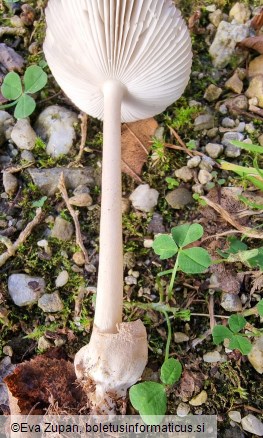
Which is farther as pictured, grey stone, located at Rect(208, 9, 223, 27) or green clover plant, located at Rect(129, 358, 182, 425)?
grey stone, located at Rect(208, 9, 223, 27)

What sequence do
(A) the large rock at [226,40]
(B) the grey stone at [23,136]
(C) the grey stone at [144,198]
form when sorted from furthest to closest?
(A) the large rock at [226,40] → (B) the grey stone at [23,136] → (C) the grey stone at [144,198]

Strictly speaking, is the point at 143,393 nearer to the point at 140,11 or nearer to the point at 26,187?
the point at 26,187

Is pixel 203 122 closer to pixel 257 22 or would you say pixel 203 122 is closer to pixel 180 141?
pixel 180 141

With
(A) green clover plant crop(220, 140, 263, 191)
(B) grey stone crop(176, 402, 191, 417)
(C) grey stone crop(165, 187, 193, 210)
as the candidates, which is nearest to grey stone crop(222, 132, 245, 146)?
(A) green clover plant crop(220, 140, 263, 191)

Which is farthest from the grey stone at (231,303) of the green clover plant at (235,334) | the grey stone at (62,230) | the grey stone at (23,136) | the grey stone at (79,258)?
the grey stone at (23,136)

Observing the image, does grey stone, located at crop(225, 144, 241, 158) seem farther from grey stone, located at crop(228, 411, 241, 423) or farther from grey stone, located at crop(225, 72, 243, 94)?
grey stone, located at crop(228, 411, 241, 423)

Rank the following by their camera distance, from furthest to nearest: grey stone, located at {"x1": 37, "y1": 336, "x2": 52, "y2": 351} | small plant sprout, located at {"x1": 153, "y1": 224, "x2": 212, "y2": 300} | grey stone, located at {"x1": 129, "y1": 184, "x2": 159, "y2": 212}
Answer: grey stone, located at {"x1": 129, "y1": 184, "x2": 159, "y2": 212}, grey stone, located at {"x1": 37, "y1": 336, "x2": 52, "y2": 351}, small plant sprout, located at {"x1": 153, "y1": 224, "x2": 212, "y2": 300}

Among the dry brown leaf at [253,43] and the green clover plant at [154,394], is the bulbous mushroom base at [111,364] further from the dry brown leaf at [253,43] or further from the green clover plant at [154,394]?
the dry brown leaf at [253,43]

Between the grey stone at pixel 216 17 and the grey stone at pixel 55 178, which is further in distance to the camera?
the grey stone at pixel 216 17
